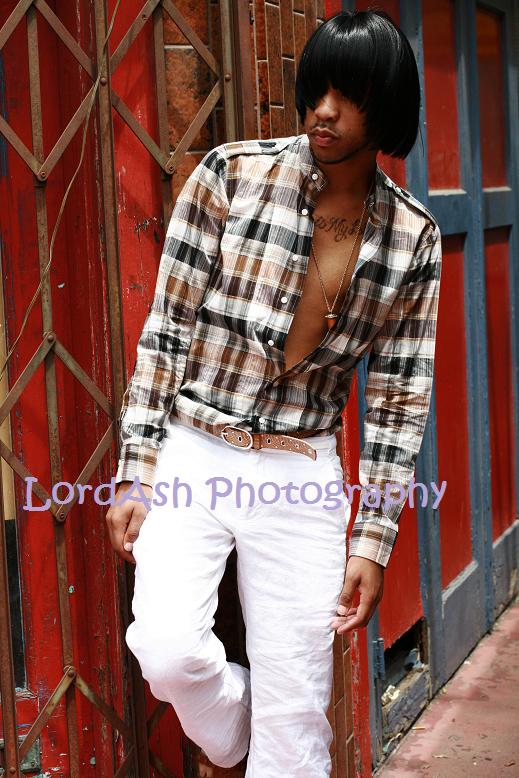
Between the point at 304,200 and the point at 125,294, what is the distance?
0.59 m

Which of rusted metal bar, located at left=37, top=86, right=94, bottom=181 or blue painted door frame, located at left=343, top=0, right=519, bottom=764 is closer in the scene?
rusted metal bar, located at left=37, top=86, right=94, bottom=181

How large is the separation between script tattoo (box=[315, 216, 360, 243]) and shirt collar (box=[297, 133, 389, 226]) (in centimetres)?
5

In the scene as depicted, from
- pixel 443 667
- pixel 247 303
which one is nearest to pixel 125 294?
pixel 247 303

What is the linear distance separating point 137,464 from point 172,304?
0.36 m

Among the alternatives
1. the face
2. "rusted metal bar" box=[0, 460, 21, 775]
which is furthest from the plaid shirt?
"rusted metal bar" box=[0, 460, 21, 775]

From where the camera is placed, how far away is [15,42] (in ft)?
9.43

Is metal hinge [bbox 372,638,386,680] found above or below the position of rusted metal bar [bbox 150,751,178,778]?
above

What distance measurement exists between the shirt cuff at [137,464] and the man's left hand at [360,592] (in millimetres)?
502

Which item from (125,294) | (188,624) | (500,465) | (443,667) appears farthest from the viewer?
(500,465)

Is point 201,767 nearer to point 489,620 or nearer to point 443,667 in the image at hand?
point 443,667

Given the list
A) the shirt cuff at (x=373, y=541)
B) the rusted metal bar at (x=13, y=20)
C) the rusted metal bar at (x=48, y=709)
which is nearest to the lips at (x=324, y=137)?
the rusted metal bar at (x=13, y=20)

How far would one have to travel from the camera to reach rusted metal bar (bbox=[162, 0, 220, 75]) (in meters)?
2.92

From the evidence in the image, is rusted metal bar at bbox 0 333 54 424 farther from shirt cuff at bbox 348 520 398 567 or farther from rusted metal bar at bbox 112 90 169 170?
shirt cuff at bbox 348 520 398 567

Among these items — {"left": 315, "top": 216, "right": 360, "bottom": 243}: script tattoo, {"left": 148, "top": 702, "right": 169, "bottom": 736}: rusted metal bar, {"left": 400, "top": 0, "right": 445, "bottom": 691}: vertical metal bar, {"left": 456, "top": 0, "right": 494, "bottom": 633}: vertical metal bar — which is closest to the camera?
{"left": 315, "top": 216, "right": 360, "bottom": 243}: script tattoo
